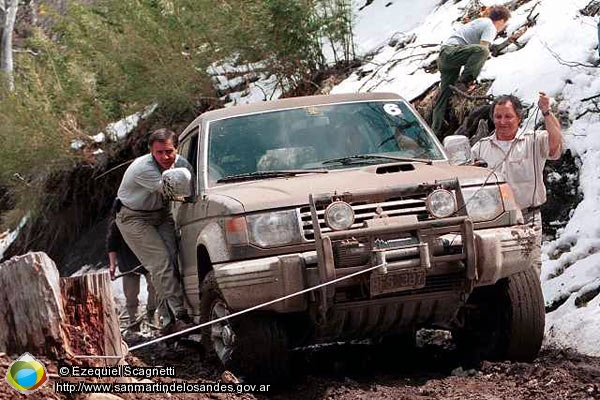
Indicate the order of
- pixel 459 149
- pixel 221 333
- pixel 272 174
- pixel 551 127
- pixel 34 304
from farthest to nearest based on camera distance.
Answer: pixel 551 127 → pixel 459 149 → pixel 272 174 → pixel 221 333 → pixel 34 304

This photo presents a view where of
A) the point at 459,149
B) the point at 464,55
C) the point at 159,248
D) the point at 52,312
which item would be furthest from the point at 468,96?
the point at 52,312

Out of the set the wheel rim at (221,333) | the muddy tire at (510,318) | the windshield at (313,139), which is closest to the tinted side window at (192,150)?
the windshield at (313,139)

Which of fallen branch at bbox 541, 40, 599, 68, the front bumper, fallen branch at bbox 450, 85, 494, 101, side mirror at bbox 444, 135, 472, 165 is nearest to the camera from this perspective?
the front bumper

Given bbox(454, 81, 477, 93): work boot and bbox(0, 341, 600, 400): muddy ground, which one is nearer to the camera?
bbox(0, 341, 600, 400): muddy ground

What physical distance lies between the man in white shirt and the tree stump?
3162 millimetres

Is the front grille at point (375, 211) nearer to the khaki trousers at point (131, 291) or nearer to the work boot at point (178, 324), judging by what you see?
the work boot at point (178, 324)

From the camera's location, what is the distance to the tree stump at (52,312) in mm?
5000

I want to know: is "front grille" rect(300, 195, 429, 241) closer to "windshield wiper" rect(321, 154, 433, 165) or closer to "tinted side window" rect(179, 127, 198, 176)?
"windshield wiper" rect(321, 154, 433, 165)

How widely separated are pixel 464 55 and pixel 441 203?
5.41 meters

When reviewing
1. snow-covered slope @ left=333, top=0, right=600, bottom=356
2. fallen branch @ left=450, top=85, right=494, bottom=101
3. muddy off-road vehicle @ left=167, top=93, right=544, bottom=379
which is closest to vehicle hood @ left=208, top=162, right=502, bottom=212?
muddy off-road vehicle @ left=167, top=93, right=544, bottom=379

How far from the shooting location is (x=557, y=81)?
10.5 m

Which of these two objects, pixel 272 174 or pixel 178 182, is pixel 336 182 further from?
pixel 178 182

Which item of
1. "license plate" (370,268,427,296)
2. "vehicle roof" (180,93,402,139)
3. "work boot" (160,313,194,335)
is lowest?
"work boot" (160,313,194,335)

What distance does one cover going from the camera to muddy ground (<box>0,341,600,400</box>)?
5.71 meters
